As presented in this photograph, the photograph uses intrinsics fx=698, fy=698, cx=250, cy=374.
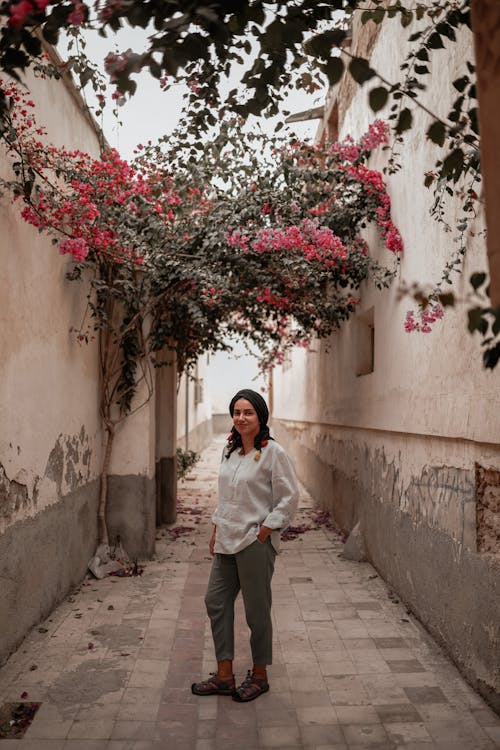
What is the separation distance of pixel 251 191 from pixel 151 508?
Answer: 11.1ft

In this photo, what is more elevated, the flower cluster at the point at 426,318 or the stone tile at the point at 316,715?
the flower cluster at the point at 426,318

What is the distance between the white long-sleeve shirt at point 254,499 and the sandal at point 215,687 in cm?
74

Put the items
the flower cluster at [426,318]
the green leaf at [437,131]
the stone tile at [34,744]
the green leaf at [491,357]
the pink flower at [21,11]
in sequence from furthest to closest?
the flower cluster at [426,318]
the stone tile at [34,744]
the green leaf at [437,131]
the pink flower at [21,11]
the green leaf at [491,357]

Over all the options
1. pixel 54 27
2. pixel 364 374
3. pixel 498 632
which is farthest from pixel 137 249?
pixel 498 632

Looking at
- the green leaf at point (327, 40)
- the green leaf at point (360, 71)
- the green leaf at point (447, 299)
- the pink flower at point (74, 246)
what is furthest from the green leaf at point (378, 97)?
the pink flower at point (74, 246)

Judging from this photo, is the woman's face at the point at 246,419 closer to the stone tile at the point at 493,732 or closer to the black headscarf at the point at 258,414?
the black headscarf at the point at 258,414

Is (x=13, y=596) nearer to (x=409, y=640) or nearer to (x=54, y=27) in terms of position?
(x=409, y=640)

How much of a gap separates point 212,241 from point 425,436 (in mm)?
2746

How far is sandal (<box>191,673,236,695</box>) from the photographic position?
12.8 ft

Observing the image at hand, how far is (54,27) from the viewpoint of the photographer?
8.20ft

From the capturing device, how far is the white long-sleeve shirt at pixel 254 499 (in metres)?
3.90

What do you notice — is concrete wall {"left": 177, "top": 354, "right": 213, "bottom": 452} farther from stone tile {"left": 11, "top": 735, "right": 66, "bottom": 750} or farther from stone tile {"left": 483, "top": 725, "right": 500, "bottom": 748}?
stone tile {"left": 483, "top": 725, "right": 500, "bottom": 748}

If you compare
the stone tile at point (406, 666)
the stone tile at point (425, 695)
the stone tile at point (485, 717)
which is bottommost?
the stone tile at point (406, 666)

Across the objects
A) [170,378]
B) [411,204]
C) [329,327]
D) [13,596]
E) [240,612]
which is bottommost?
[240,612]
